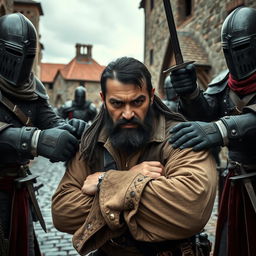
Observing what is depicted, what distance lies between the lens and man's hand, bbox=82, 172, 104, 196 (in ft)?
5.06

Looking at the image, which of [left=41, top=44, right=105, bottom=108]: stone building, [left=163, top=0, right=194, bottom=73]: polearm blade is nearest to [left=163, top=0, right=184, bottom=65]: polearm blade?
[left=163, top=0, right=194, bottom=73]: polearm blade

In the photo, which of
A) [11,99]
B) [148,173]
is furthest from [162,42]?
[148,173]

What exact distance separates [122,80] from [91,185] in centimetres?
53

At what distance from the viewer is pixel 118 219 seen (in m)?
1.41

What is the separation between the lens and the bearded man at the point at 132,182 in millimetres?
1397

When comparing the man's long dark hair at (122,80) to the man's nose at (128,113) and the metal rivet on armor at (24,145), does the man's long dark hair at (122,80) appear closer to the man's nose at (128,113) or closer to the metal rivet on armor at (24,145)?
the man's nose at (128,113)

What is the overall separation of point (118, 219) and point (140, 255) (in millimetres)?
330

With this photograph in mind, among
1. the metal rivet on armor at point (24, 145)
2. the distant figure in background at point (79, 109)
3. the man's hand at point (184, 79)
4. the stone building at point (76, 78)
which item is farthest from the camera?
the stone building at point (76, 78)

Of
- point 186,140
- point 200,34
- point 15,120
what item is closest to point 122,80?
point 186,140

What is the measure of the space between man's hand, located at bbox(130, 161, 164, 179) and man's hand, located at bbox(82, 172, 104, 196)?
19cm

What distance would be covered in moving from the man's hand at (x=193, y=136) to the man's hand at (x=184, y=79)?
1.95ft

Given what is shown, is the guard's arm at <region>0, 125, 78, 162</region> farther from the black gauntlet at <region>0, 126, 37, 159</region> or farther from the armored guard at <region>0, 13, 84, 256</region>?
the armored guard at <region>0, 13, 84, 256</region>

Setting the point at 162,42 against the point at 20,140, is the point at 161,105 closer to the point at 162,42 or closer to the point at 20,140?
the point at 20,140

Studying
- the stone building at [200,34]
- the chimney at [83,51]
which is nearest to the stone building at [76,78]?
the chimney at [83,51]
